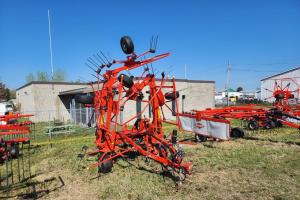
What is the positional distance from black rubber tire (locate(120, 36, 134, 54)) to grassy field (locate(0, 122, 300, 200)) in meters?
3.41

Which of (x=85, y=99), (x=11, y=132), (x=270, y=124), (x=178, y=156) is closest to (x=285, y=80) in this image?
(x=270, y=124)

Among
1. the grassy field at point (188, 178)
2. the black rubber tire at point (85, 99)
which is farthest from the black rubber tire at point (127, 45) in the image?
the grassy field at point (188, 178)

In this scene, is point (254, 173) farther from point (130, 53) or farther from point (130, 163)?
point (130, 53)

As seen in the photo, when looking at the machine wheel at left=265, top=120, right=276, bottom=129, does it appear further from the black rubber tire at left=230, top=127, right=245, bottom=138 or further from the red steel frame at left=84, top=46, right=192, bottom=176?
the red steel frame at left=84, top=46, right=192, bottom=176

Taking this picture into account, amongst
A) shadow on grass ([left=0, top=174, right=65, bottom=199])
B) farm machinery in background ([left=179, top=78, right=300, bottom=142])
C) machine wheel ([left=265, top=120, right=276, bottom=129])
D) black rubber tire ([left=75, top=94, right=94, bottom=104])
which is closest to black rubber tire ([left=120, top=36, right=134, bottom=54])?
black rubber tire ([left=75, top=94, right=94, bottom=104])

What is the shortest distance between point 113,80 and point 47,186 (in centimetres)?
329

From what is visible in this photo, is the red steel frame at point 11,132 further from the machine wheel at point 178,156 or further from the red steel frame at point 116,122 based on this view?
the machine wheel at point 178,156

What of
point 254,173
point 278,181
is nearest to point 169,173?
point 254,173

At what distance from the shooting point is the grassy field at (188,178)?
5418 mm

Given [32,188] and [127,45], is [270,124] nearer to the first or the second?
[127,45]

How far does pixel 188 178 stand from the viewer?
6.25 metres

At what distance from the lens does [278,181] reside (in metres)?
5.89

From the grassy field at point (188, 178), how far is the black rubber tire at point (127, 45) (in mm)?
3406

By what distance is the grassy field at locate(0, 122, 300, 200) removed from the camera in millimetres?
5418
